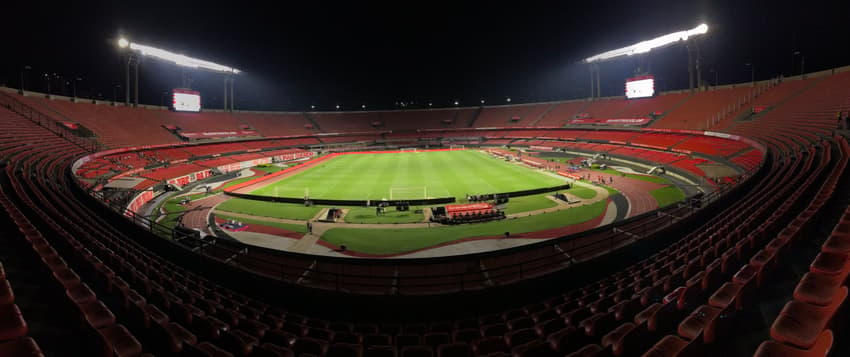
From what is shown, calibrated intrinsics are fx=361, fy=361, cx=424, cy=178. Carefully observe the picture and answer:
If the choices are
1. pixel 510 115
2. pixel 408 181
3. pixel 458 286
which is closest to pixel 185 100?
pixel 408 181

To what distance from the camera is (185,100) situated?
70438 millimetres

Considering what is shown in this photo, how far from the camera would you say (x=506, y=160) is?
54.4m

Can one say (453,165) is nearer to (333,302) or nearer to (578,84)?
(333,302)

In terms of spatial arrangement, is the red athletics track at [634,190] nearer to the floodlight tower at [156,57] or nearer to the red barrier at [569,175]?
the red barrier at [569,175]

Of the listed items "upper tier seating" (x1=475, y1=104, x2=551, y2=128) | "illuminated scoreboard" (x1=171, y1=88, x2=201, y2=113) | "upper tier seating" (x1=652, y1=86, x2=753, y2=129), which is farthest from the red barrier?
"illuminated scoreboard" (x1=171, y1=88, x2=201, y2=113)

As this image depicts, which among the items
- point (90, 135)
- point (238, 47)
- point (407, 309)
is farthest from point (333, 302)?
point (238, 47)

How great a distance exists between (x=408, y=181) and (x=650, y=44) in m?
56.1

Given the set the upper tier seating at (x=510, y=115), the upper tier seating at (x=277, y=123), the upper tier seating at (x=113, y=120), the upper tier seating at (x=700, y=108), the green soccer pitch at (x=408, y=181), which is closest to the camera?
the green soccer pitch at (x=408, y=181)

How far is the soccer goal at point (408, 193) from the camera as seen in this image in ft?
102

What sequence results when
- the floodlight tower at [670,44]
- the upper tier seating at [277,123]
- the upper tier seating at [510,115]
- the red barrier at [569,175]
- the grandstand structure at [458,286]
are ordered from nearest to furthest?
the grandstand structure at [458,286]
the red barrier at [569,175]
the floodlight tower at [670,44]
the upper tier seating at [277,123]
the upper tier seating at [510,115]

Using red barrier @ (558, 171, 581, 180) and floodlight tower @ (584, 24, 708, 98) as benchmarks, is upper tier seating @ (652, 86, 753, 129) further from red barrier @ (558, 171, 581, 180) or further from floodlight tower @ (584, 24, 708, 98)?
red barrier @ (558, 171, 581, 180)

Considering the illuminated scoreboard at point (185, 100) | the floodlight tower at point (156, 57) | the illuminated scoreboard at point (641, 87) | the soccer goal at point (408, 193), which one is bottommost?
the soccer goal at point (408, 193)

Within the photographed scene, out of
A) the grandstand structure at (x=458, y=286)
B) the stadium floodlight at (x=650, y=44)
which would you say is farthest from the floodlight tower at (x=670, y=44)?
the grandstand structure at (x=458, y=286)

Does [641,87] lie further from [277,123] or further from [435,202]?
[277,123]
